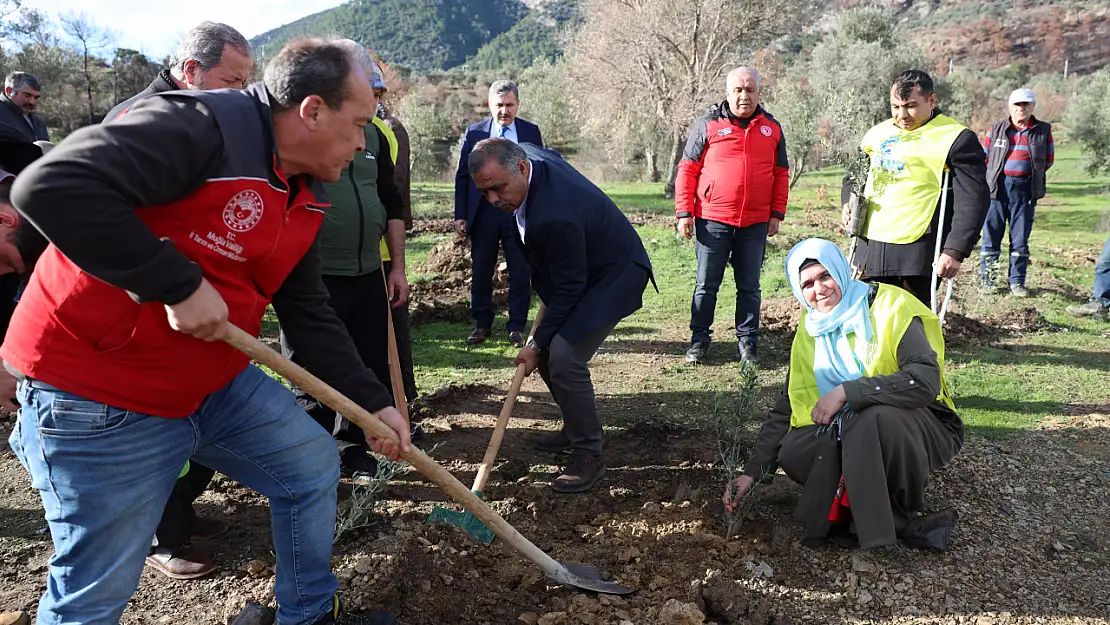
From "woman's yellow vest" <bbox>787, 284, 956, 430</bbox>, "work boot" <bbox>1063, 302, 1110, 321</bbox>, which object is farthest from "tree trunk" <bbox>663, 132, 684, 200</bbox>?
"woman's yellow vest" <bbox>787, 284, 956, 430</bbox>

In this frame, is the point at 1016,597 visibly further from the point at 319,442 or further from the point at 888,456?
the point at 319,442

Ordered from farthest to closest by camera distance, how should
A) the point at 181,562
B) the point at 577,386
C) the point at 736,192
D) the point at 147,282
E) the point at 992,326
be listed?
the point at 992,326 → the point at 736,192 → the point at 577,386 → the point at 181,562 → the point at 147,282

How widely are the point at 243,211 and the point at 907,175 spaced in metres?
4.20

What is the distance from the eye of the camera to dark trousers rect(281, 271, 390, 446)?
12.2 feet

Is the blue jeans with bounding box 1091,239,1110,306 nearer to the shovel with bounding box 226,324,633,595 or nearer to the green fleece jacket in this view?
the shovel with bounding box 226,324,633,595

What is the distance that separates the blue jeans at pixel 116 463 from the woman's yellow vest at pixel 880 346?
84.9 inches

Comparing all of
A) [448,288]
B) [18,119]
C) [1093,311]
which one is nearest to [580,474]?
[448,288]

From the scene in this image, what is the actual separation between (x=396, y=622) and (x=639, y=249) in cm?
214

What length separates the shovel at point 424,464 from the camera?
1834mm

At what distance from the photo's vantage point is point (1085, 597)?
287cm

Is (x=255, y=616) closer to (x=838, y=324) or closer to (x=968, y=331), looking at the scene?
(x=838, y=324)

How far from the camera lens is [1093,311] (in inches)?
277

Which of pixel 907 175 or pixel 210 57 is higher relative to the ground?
pixel 210 57

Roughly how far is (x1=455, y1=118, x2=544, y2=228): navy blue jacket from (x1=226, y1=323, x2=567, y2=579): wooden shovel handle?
11.6 ft
